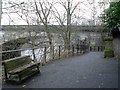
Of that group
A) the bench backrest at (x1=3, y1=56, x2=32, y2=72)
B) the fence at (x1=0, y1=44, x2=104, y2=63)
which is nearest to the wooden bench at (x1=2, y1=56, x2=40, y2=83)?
the bench backrest at (x1=3, y1=56, x2=32, y2=72)

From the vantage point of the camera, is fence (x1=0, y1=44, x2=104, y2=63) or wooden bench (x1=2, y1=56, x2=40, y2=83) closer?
wooden bench (x1=2, y1=56, x2=40, y2=83)

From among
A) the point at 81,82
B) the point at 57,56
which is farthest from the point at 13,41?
the point at 81,82

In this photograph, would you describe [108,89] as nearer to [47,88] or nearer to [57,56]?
[47,88]

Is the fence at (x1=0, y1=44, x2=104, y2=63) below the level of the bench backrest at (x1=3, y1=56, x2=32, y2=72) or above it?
below

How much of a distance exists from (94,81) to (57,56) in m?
8.69

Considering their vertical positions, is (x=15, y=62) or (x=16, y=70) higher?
(x=15, y=62)

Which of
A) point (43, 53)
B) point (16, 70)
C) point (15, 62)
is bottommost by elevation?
point (43, 53)

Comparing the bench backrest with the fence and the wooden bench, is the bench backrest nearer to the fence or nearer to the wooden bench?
the wooden bench

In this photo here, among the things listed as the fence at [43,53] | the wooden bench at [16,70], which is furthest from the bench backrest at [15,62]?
the fence at [43,53]

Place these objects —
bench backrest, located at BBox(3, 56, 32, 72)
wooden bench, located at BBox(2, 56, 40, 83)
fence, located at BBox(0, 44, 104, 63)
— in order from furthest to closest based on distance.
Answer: fence, located at BBox(0, 44, 104, 63) → bench backrest, located at BBox(3, 56, 32, 72) → wooden bench, located at BBox(2, 56, 40, 83)

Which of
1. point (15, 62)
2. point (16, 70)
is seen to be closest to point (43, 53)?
point (15, 62)

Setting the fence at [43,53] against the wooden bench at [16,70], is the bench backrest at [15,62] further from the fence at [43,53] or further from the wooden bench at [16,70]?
the fence at [43,53]

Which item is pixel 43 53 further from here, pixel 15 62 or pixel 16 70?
pixel 16 70

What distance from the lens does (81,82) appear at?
749 centimetres
